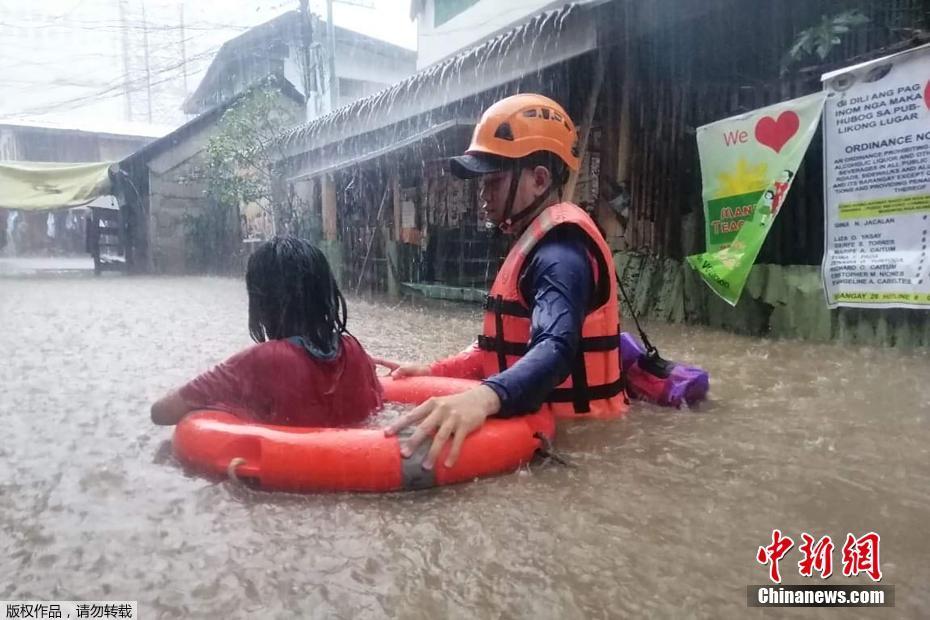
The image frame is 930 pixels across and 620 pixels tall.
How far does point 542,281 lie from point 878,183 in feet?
11.7

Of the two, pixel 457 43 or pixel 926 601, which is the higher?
pixel 457 43

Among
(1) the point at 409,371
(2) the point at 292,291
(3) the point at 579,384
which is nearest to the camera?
(2) the point at 292,291

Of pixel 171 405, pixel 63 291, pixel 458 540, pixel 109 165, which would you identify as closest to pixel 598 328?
pixel 458 540

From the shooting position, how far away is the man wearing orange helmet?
2.25m

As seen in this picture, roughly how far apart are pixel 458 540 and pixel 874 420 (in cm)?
227

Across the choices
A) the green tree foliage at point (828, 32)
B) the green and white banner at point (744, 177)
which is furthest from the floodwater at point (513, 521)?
the green tree foliage at point (828, 32)

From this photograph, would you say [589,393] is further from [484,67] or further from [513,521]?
[484,67]

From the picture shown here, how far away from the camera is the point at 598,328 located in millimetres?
2602

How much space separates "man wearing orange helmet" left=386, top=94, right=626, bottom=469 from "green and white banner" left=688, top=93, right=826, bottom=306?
3309 millimetres

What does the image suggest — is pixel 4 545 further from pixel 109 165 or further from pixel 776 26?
pixel 109 165

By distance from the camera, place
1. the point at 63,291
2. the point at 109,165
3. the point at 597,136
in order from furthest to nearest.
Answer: the point at 109,165 < the point at 63,291 < the point at 597,136

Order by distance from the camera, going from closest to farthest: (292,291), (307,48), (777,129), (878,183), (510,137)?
1. (292,291)
2. (510,137)
3. (878,183)
4. (777,129)
5. (307,48)

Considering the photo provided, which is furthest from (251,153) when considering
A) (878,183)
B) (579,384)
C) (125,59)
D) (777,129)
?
(125,59)

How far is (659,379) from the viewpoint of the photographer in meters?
3.17
